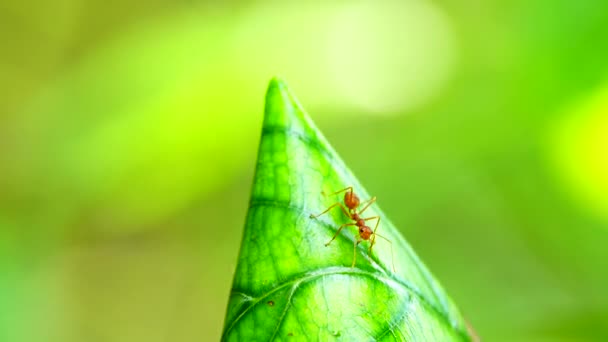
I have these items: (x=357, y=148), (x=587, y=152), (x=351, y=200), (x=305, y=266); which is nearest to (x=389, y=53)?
(x=357, y=148)

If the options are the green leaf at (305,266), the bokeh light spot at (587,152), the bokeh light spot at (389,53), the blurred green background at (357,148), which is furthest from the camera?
the bokeh light spot at (389,53)

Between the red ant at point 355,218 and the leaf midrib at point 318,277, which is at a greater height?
the red ant at point 355,218

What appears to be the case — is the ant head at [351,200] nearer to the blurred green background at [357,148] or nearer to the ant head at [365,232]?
the ant head at [365,232]

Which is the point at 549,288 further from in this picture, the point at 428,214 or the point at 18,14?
the point at 18,14

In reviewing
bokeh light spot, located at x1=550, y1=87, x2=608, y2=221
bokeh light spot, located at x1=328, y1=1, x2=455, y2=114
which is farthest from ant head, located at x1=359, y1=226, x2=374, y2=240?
bokeh light spot, located at x1=328, y1=1, x2=455, y2=114

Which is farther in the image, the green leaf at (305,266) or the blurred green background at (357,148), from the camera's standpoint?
the blurred green background at (357,148)

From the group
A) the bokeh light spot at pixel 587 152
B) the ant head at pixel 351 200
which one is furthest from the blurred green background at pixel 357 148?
the ant head at pixel 351 200

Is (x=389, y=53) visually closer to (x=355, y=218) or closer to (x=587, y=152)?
(x=587, y=152)

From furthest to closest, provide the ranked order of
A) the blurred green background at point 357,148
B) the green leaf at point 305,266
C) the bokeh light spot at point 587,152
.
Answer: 1. the blurred green background at point 357,148
2. the bokeh light spot at point 587,152
3. the green leaf at point 305,266

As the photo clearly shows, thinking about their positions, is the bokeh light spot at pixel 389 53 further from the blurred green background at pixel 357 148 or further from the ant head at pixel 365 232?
the ant head at pixel 365 232
